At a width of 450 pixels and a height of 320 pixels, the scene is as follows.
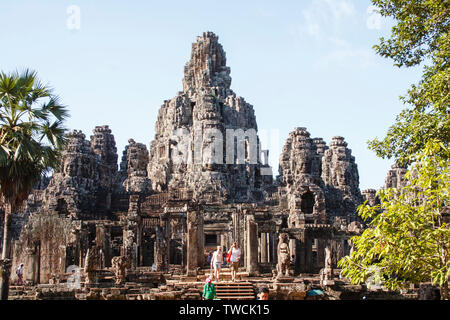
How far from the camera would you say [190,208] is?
84.9 ft

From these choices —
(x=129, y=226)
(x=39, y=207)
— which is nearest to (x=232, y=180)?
(x=39, y=207)

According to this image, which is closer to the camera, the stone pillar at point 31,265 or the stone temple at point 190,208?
the stone temple at point 190,208

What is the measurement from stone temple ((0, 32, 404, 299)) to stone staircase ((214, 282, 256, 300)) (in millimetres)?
95

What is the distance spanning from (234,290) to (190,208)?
6804 mm

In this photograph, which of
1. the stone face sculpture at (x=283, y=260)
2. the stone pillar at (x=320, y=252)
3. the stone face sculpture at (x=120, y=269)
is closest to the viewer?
the stone face sculpture at (x=283, y=260)

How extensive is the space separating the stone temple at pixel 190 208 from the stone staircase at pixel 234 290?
9cm

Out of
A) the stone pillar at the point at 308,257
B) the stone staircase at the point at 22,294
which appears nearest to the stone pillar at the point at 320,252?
the stone pillar at the point at 308,257

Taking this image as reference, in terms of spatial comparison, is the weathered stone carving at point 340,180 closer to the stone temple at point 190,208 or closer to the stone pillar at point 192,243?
the stone temple at point 190,208

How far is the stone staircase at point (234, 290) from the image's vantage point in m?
19.4

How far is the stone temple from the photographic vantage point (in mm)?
24109

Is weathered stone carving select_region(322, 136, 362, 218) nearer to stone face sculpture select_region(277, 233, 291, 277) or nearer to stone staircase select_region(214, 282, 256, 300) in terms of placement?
stone face sculpture select_region(277, 233, 291, 277)
